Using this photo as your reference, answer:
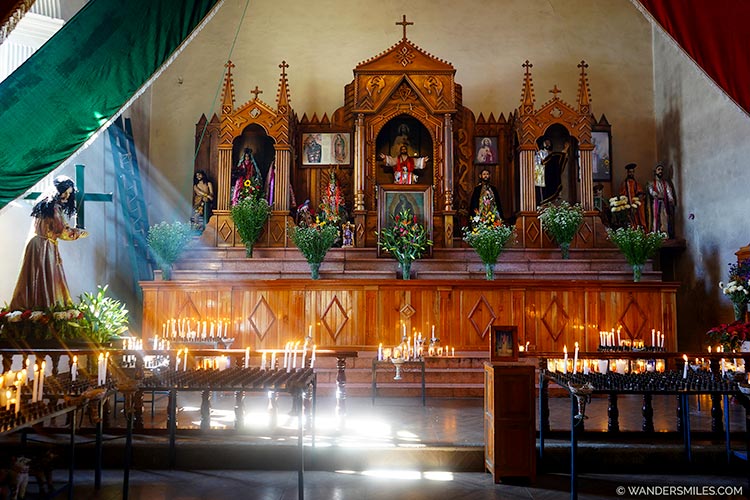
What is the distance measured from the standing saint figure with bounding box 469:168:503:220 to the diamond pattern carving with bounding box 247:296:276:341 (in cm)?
495

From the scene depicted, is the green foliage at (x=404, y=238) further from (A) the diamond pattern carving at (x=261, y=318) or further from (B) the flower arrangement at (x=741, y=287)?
(B) the flower arrangement at (x=741, y=287)

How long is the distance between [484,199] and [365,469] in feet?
27.0

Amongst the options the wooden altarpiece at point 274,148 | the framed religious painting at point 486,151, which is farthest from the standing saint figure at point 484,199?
the wooden altarpiece at point 274,148

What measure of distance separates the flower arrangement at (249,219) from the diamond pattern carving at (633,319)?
6560 millimetres

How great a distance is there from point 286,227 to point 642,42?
368 inches

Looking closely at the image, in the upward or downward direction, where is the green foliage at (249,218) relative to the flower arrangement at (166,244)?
upward

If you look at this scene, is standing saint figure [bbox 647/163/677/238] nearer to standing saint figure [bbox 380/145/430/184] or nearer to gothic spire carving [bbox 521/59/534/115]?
gothic spire carving [bbox 521/59/534/115]

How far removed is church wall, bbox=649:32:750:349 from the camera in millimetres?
10453

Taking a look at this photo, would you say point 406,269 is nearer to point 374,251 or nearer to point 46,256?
point 374,251

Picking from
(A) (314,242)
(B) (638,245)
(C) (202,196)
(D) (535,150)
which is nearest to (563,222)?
(B) (638,245)

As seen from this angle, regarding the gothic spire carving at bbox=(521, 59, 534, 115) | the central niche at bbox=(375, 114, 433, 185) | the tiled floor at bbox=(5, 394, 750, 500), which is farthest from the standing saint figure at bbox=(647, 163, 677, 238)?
the tiled floor at bbox=(5, 394, 750, 500)

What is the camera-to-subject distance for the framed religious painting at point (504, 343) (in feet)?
17.4

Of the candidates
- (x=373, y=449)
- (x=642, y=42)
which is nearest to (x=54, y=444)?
(x=373, y=449)

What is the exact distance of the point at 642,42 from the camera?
14.1 meters
